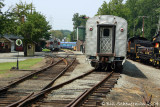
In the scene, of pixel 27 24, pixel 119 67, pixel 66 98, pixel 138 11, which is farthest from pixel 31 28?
pixel 138 11

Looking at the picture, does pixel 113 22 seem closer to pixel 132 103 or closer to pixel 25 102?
pixel 132 103

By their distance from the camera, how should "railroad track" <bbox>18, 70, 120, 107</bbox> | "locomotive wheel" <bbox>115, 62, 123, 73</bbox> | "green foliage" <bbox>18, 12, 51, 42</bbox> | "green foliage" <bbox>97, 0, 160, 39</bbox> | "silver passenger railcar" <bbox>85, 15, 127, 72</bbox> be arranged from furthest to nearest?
"green foliage" <bbox>97, 0, 160, 39</bbox> < "green foliage" <bbox>18, 12, 51, 42</bbox> < "locomotive wheel" <bbox>115, 62, 123, 73</bbox> < "silver passenger railcar" <bbox>85, 15, 127, 72</bbox> < "railroad track" <bbox>18, 70, 120, 107</bbox>

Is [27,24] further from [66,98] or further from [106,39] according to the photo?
[66,98]

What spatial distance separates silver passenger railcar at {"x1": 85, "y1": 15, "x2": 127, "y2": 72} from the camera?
13102 mm

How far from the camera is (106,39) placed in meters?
13.7

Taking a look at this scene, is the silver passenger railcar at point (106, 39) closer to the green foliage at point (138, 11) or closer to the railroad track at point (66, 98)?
the railroad track at point (66, 98)

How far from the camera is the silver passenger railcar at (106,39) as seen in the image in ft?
43.0

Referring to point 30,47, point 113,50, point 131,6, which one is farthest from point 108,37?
point 131,6

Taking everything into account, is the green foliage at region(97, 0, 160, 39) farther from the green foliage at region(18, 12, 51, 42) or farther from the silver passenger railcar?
the silver passenger railcar

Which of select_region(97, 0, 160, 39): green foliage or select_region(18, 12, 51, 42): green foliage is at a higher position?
select_region(97, 0, 160, 39): green foliage

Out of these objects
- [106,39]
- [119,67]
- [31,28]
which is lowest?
[119,67]

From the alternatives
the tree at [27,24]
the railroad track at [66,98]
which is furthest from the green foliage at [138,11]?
the railroad track at [66,98]

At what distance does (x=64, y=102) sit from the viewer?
6090 mm

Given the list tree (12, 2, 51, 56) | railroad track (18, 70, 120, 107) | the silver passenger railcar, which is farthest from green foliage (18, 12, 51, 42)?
railroad track (18, 70, 120, 107)
